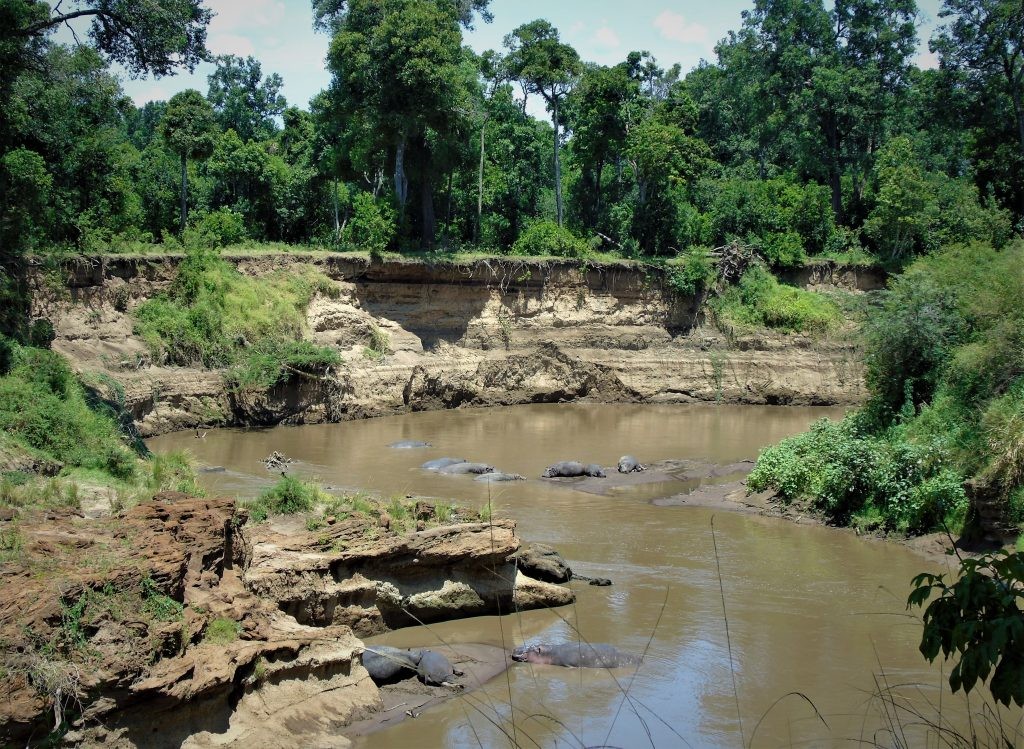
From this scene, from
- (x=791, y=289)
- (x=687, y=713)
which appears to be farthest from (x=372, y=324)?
(x=687, y=713)

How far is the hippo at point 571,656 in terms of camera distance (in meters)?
11.5

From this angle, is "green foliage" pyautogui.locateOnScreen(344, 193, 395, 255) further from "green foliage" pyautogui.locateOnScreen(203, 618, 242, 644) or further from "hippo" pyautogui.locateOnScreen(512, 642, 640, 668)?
"green foliage" pyautogui.locateOnScreen(203, 618, 242, 644)

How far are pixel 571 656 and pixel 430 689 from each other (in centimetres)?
182

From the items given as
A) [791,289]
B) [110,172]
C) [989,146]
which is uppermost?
[989,146]

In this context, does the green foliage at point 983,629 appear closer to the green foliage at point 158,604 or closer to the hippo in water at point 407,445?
the green foliage at point 158,604

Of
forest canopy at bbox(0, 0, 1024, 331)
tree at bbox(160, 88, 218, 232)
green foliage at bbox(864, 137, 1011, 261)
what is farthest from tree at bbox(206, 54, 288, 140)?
green foliage at bbox(864, 137, 1011, 261)

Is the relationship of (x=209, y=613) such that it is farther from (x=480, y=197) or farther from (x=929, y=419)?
(x=480, y=197)

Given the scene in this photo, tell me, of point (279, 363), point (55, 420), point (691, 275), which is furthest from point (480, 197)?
point (55, 420)

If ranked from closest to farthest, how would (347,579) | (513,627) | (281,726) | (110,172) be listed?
(281,726) < (347,579) < (513,627) < (110,172)

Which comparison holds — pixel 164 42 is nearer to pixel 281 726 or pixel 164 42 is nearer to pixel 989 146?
pixel 281 726

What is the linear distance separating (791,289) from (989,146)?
11820mm

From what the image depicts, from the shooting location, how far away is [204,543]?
33.7ft

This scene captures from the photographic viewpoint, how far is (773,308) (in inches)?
1501

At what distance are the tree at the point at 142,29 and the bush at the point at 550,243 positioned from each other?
62.6ft
